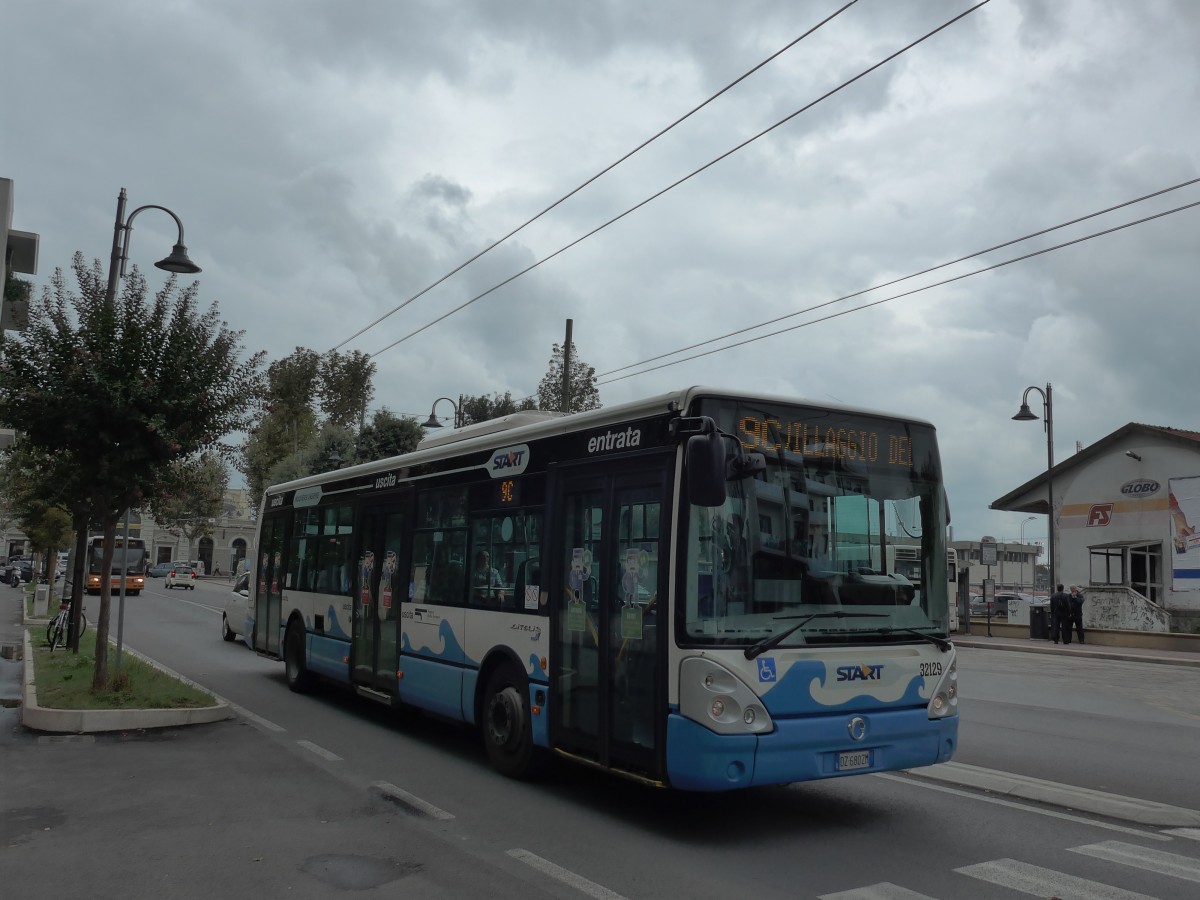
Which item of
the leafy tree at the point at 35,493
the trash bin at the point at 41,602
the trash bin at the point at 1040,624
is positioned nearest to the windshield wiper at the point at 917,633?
the leafy tree at the point at 35,493

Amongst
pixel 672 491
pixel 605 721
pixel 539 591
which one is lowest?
pixel 605 721

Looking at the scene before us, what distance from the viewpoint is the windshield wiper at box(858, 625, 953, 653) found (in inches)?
286

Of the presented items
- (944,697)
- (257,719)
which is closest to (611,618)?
(944,697)

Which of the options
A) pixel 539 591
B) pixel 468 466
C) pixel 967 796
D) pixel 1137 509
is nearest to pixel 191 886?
pixel 539 591

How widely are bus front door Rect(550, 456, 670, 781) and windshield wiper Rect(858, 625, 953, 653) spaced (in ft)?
4.89

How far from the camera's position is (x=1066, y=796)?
27.0ft

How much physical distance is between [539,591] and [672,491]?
1.93 m

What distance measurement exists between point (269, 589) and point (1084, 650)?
21954mm

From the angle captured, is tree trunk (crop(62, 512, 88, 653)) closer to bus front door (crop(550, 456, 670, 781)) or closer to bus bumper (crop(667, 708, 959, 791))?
bus front door (crop(550, 456, 670, 781))

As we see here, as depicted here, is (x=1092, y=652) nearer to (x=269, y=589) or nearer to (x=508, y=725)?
(x=269, y=589)

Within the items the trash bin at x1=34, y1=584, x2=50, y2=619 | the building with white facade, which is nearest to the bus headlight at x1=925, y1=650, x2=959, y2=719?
the building with white facade

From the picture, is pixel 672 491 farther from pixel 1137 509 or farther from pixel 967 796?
pixel 1137 509

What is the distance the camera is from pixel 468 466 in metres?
10.2

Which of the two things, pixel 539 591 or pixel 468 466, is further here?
pixel 468 466
